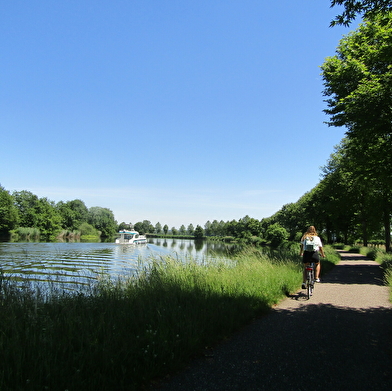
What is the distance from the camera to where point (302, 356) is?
12.1 feet

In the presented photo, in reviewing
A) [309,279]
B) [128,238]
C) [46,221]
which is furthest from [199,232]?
[309,279]

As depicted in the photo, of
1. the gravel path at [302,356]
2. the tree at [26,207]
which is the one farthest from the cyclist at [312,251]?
the tree at [26,207]

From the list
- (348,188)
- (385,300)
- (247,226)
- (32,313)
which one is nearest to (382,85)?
(385,300)

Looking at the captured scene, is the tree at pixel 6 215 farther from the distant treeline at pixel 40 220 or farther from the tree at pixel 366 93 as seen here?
the tree at pixel 366 93

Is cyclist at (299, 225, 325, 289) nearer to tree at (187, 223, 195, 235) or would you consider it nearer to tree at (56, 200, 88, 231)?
tree at (56, 200, 88, 231)

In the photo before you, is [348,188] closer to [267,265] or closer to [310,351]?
[267,265]

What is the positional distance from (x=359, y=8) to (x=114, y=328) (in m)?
7.49

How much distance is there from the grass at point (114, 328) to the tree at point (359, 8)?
248 inches

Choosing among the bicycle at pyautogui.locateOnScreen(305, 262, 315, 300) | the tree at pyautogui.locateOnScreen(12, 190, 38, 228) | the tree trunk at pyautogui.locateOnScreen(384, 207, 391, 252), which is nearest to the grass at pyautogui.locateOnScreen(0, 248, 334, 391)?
the bicycle at pyautogui.locateOnScreen(305, 262, 315, 300)

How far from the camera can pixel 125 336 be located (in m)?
3.47

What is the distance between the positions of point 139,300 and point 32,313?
163 centimetres

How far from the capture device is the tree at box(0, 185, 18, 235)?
213 feet

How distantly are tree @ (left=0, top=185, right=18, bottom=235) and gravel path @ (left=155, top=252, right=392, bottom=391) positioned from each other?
247 ft

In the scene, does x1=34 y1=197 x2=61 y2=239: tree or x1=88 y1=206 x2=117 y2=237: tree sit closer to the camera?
x1=34 y1=197 x2=61 y2=239: tree
